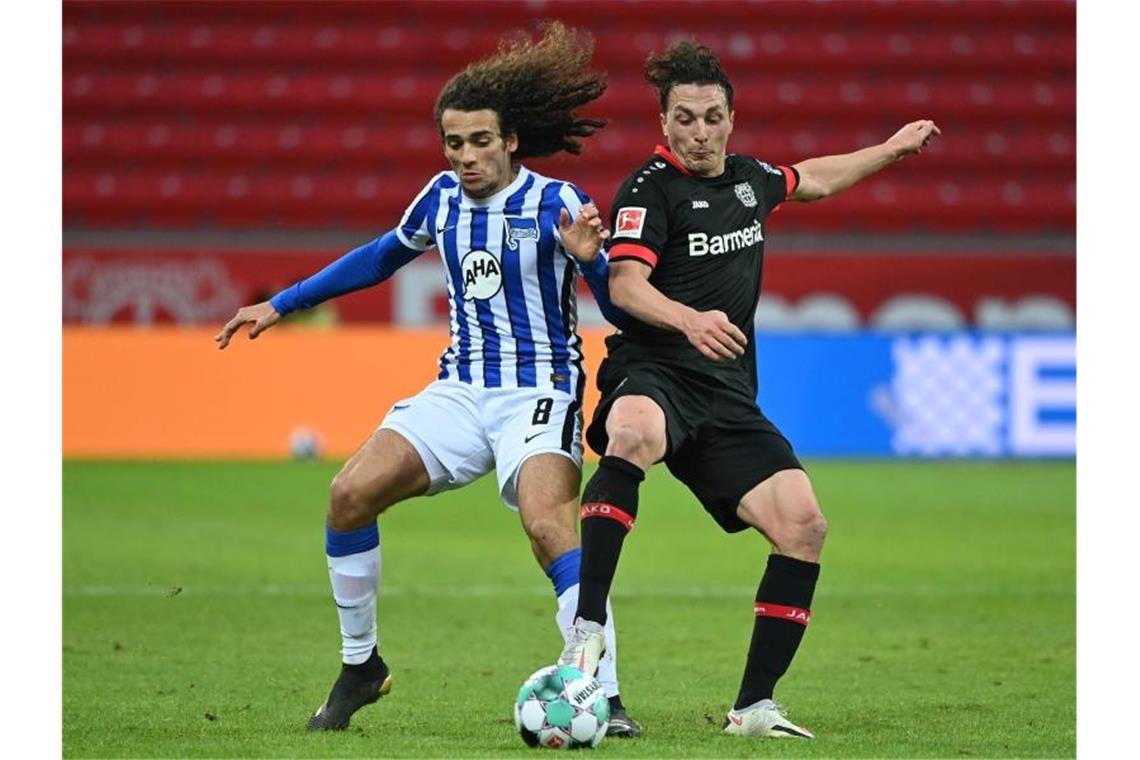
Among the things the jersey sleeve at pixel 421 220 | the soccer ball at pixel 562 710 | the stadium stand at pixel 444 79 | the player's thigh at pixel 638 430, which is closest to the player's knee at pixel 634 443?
the player's thigh at pixel 638 430

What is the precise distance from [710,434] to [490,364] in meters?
0.69

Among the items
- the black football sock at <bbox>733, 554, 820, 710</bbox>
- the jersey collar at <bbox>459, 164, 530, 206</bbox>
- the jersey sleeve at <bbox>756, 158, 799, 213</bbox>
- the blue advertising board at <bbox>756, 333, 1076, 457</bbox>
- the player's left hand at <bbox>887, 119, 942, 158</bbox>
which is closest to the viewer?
the black football sock at <bbox>733, 554, 820, 710</bbox>

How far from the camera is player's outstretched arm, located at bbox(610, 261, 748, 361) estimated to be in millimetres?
5062

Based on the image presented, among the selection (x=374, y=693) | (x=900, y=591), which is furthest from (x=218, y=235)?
(x=374, y=693)

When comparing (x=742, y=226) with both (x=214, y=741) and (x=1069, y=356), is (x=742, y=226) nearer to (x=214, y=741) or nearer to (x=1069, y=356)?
(x=214, y=741)

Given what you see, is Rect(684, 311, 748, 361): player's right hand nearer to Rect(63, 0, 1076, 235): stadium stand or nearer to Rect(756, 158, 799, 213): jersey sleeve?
Rect(756, 158, 799, 213): jersey sleeve

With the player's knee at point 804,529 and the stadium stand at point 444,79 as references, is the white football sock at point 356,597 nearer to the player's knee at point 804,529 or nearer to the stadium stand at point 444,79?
the player's knee at point 804,529

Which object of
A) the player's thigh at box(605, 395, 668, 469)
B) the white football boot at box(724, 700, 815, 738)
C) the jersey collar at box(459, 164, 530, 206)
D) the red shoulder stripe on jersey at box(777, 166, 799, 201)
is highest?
the red shoulder stripe on jersey at box(777, 166, 799, 201)

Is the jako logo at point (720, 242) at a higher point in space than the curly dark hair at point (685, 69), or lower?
lower

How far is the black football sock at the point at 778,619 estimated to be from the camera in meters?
5.16

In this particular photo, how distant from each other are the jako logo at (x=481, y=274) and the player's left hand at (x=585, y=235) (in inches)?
9.9

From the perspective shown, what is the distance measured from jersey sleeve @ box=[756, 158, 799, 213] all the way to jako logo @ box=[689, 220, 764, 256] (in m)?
0.17

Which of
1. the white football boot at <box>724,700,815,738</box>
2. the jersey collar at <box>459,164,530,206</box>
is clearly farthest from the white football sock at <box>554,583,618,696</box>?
the jersey collar at <box>459,164,530,206</box>

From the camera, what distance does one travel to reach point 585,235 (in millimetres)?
5277
